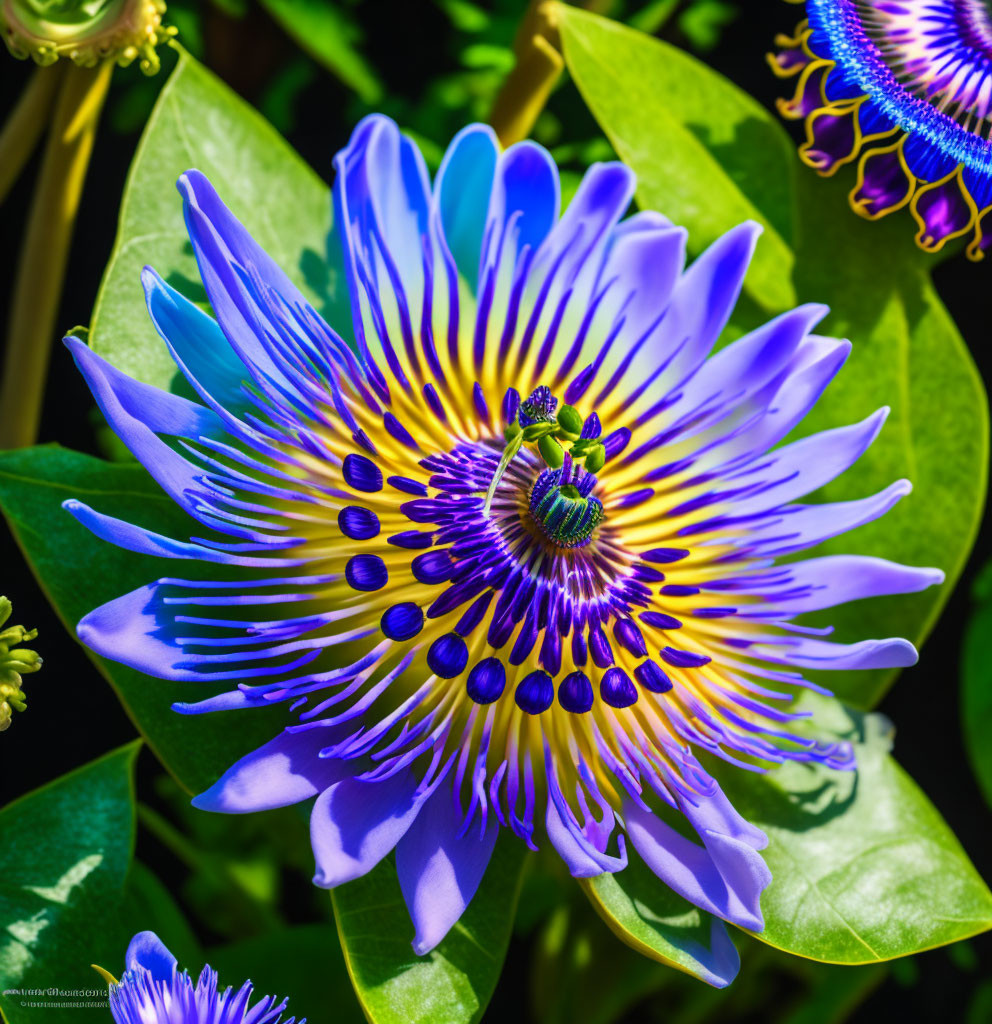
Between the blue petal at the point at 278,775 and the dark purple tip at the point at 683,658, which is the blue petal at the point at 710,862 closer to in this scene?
the dark purple tip at the point at 683,658

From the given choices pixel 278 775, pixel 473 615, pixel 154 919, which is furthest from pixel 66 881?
pixel 473 615

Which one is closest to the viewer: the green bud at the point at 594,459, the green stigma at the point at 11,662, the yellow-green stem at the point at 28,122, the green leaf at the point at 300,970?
the green stigma at the point at 11,662

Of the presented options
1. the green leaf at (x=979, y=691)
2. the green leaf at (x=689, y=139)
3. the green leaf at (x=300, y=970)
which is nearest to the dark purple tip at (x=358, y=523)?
the green leaf at (x=689, y=139)

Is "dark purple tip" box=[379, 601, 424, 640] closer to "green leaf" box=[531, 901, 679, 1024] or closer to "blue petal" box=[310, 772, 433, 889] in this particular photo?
"blue petal" box=[310, 772, 433, 889]

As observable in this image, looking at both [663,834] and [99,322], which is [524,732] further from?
[99,322]

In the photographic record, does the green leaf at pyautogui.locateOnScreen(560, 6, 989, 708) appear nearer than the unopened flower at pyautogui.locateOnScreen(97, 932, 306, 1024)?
No

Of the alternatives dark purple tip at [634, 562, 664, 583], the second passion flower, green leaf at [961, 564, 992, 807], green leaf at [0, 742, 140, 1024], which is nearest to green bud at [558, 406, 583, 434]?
the second passion flower
